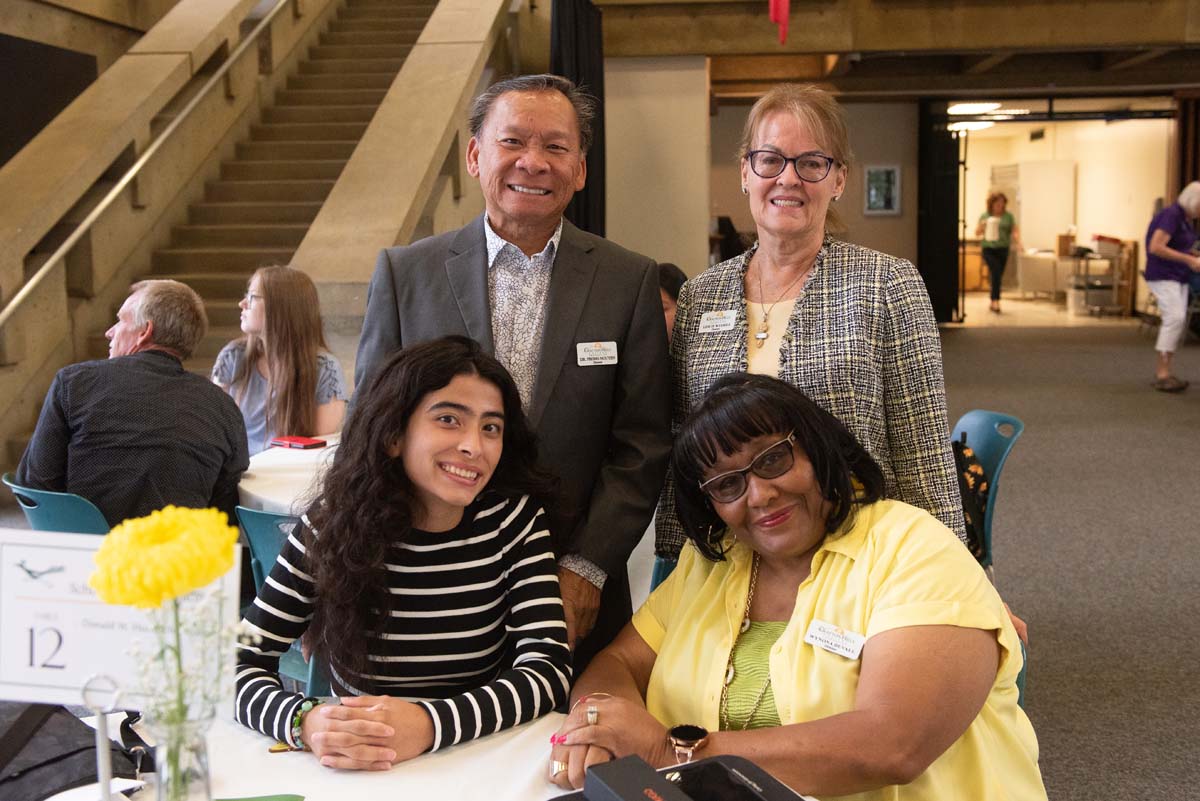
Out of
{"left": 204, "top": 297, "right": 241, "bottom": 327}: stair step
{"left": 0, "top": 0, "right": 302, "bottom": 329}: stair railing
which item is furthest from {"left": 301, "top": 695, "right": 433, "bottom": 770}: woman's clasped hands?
{"left": 204, "top": 297, "right": 241, "bottom": 327}: stair step

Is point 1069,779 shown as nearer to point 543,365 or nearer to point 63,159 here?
point 543,365

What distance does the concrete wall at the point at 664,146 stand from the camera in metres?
9.67

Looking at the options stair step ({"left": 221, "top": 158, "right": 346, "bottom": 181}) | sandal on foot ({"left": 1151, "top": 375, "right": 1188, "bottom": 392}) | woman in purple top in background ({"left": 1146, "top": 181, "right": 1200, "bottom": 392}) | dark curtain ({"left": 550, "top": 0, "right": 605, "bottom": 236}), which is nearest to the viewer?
dark curtain ({"left": 550, "top": 0, "right": 605, "bottom": 236})

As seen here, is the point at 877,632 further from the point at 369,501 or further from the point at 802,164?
the point at 802,164

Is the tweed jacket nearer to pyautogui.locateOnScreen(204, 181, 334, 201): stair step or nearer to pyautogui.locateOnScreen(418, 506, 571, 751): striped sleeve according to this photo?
pyautogui.locateOnScreen(418, 506, 571, 751): striped sleeve

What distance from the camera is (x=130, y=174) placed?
6660 millimetres

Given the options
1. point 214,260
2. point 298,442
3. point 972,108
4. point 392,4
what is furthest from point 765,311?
point 972,108

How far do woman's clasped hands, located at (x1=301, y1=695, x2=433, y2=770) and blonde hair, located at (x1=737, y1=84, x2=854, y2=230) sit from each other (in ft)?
4.22

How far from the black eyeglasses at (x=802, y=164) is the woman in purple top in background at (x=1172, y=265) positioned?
8016mm

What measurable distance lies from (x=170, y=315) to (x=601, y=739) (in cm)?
241

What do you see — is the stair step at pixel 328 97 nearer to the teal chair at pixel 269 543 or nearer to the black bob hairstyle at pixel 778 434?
the teal chair at pixel 269 543

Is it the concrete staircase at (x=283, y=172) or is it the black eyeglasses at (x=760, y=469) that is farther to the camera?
the concrete staircase at (x=283, y=172)

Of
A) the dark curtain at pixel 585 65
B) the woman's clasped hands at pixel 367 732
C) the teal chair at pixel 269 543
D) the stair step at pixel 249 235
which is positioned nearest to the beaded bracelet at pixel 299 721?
the woman's clasped hands at pixel 367 732

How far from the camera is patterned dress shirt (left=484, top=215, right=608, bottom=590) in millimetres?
2225
